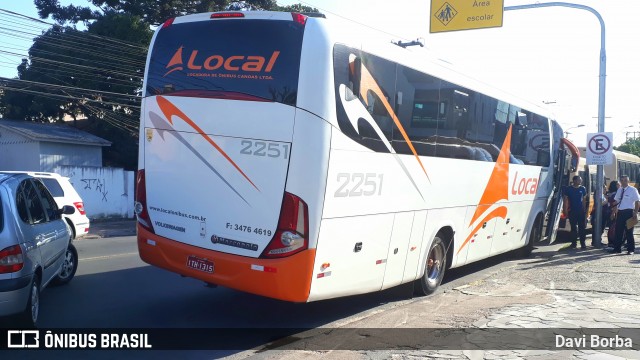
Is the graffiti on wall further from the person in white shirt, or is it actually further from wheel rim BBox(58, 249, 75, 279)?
the person in white shirt

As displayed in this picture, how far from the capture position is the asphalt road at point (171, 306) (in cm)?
773

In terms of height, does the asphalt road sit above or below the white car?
below

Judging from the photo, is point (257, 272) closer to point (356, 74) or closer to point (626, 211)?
point (356, 74)

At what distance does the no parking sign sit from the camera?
16.0m

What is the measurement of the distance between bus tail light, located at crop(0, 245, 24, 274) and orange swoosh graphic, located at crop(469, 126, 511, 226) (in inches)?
292

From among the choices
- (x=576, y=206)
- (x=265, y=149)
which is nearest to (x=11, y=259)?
(x=265, y=149)

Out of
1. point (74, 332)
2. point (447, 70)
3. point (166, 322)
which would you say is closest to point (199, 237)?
point (166, 322)

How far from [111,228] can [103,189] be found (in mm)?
3656

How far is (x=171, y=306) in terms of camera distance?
28.4 feet

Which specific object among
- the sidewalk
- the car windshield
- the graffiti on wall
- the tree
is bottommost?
the sidewalk

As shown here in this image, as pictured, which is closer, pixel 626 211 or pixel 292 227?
pixel 292 227

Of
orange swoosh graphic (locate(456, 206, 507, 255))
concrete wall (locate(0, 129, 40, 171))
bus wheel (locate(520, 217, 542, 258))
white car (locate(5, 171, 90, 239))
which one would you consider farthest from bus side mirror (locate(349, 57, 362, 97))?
concrete wall (locate(0, 129, 40, 171))

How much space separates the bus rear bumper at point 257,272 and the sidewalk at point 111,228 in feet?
46.2

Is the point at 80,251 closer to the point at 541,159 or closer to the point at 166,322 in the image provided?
the point at 166,322
